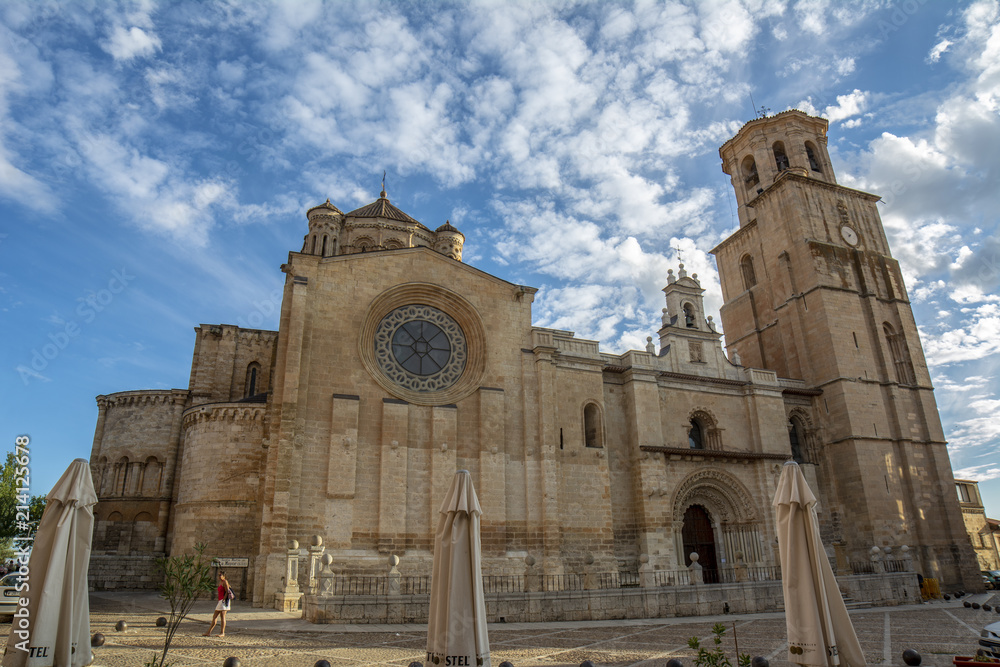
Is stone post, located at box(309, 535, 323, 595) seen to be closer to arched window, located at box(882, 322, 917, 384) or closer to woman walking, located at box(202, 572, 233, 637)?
woman walking, located at box(202, 572, 233, 637)

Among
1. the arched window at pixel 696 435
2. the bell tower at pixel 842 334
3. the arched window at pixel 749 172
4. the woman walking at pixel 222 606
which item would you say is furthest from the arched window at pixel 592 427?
the arched window at pixel 749 172

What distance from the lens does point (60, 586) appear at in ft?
20.5

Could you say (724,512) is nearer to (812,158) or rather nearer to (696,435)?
(696,435)

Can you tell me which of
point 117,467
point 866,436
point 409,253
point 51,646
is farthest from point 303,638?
point 866,436

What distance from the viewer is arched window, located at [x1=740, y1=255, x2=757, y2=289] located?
32562mm

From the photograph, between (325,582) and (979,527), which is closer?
(325,582)

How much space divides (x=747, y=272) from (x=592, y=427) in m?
16.6

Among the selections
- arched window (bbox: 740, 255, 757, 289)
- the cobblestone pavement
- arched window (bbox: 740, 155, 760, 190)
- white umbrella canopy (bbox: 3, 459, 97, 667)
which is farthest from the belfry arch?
white umbrella canopy (bbox: 3, 459, 97, 667)

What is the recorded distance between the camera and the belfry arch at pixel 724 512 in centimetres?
2202

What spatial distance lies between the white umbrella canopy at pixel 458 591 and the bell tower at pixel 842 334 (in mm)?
23471

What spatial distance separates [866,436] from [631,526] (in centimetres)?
1220

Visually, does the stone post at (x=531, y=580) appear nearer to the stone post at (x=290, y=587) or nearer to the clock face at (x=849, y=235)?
the stone post at (x=290, y=587)

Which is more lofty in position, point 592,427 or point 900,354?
point 900,354

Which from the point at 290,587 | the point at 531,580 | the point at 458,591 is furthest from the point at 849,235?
the point at 458,591
